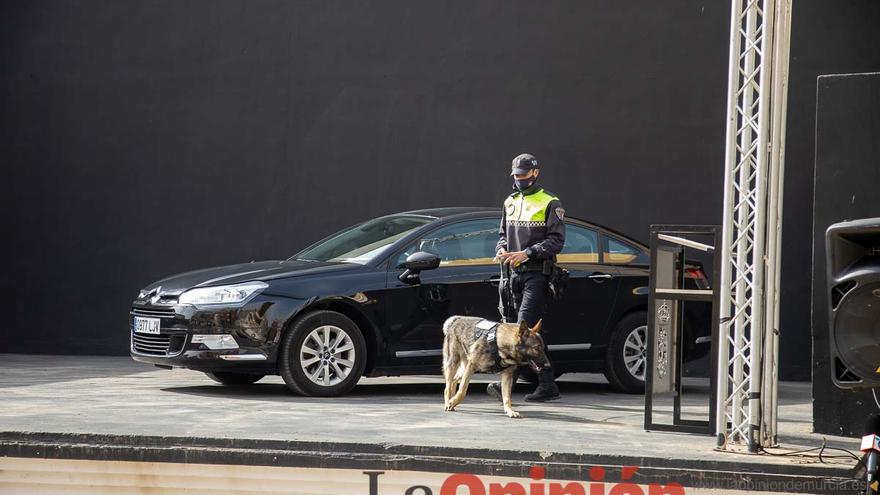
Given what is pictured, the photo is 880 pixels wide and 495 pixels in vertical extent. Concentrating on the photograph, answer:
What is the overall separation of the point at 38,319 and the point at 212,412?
21.1 ft

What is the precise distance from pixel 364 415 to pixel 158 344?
6.61 ft

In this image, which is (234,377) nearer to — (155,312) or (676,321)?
(155,312)

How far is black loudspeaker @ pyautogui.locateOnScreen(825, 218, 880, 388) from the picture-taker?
6.35m

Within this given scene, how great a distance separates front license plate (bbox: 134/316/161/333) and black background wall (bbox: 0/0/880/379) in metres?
4.17

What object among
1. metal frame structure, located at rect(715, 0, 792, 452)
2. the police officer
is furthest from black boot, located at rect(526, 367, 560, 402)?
metal frame structure, located at rect(715, 0, 792, 452)

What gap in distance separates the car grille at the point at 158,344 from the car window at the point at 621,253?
374 centimetres

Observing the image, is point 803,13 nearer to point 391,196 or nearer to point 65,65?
point 391,196

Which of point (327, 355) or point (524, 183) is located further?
point (327, 355)

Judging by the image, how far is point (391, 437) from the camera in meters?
7.68

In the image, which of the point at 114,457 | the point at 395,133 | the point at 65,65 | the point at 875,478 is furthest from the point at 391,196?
the point at 875,478

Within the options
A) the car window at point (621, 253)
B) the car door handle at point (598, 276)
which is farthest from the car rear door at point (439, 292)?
the car window at point (621, 253)

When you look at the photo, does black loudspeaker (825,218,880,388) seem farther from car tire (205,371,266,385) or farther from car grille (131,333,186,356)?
car tire (205,371,266,385)

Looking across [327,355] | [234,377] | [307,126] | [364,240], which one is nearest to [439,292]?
[364,240]

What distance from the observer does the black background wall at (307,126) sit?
13.6m
